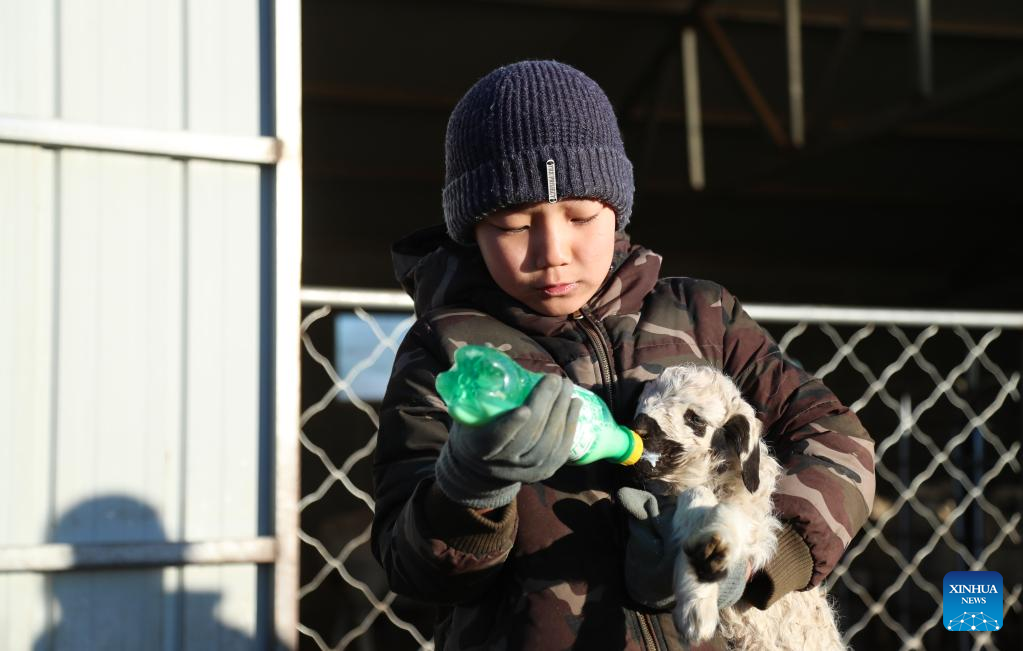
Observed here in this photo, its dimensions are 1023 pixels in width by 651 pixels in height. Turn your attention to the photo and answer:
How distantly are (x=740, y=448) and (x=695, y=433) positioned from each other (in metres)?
0.06

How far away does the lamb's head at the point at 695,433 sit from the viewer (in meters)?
1.28

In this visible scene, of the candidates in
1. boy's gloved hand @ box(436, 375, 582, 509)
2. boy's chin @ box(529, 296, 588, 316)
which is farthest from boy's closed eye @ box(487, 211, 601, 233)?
boy's gloved hand @ box(436, 375, 582, 509)

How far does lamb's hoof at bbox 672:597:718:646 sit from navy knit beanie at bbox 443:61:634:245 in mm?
562

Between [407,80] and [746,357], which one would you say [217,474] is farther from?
[407,80]

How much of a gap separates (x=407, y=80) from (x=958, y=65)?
3391mm

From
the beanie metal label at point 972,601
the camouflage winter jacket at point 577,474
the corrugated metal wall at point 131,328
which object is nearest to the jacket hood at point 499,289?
the camouflage winter jacket at point 577,474

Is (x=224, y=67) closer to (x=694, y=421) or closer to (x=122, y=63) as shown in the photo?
(x=122, y=63)

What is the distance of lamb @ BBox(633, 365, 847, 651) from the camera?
1.16m

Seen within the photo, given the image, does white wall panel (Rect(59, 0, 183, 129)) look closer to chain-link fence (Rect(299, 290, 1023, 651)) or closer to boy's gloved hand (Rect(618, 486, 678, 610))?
chain-link fence (Rect(299, 290, 1023, 651))

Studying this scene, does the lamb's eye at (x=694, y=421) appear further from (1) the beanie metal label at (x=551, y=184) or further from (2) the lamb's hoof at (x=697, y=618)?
(1) the beanie metal label at (x=551, y=184)

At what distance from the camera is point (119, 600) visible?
6.64 ft

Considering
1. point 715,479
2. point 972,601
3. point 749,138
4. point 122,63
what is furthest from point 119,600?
point 749,138

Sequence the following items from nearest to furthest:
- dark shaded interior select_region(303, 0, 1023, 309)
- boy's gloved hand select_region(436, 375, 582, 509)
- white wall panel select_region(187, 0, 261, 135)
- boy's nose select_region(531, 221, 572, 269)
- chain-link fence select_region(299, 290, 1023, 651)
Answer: boy's gloved hand select_region(436, 375, 582, 509) < boy's nose select_region(531, 221, 572, 269) < white wall panel select_region(187, 0, 261, 135) < chain-link fence select_region(299, 290, 1023, 651) < dark shaded interior select_region(303, 0, 1023, 309)

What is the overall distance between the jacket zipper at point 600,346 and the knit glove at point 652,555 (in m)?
0.17
